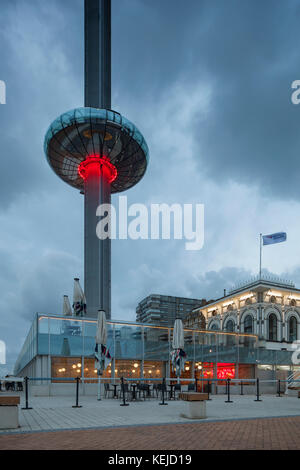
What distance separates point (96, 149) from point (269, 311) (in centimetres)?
2549

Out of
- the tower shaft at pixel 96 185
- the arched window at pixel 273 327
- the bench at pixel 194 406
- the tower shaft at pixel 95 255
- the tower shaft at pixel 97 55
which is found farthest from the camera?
the tower shaft at pixel 97 55

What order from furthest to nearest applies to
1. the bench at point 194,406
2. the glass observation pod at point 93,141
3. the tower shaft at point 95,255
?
the glass observation pod at point 93,141 < the tower shaft at point 95,255 < the bench at point 194,406

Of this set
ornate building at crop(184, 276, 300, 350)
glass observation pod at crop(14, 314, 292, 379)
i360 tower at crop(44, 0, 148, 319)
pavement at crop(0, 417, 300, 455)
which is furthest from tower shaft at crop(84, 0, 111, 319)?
pavement at crop(0, 417, 300, 455)

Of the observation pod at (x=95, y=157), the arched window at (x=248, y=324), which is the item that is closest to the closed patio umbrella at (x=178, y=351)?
the observation pod at (x=95, y=157)

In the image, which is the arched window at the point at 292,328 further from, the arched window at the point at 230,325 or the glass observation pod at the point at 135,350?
the glass observation pod at the point at 135,350

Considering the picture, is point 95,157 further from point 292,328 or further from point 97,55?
point 292,328

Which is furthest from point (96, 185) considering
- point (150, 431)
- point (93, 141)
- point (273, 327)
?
point (150, 431)

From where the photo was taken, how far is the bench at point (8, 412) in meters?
8.33

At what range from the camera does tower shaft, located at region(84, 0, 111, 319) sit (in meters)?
38.8

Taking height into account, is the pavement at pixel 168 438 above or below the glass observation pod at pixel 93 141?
below

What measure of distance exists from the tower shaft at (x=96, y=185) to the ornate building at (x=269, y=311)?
661 inches

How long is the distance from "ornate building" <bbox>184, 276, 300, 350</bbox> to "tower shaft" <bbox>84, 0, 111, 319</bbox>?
16782mm

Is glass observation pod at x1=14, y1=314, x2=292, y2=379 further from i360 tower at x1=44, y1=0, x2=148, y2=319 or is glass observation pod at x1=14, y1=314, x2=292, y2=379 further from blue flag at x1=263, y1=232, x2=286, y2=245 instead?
blue flag at x1=263, y1=232, x2=286, y2=245
